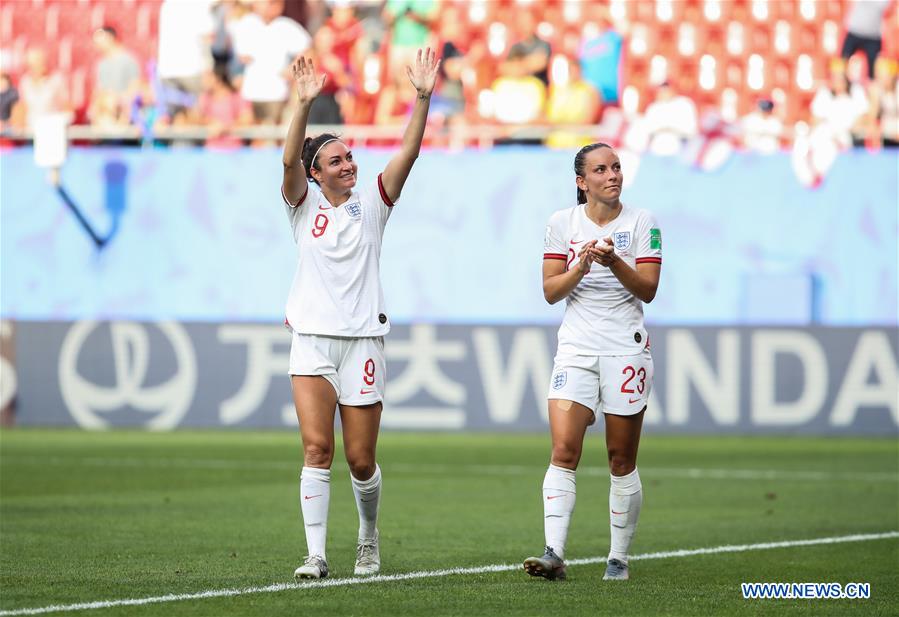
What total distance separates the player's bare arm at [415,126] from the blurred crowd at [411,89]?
45.1 ft

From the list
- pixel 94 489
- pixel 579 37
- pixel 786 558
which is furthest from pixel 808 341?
pixel 786 558

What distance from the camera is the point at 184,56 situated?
77.8 ft

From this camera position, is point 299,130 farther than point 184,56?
No

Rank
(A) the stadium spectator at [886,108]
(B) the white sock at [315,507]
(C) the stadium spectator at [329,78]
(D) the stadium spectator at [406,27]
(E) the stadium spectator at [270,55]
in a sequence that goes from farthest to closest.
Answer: (D) the stadium spectator at [406,27], (E) the stadium spectator at [270,55], (C) the stadium spectator at [329,78], (A) the stadium spectator at [886,108], (B) the white sock at [315,507]

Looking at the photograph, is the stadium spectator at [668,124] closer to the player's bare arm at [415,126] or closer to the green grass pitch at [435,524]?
the green grass pitch at [435,524]

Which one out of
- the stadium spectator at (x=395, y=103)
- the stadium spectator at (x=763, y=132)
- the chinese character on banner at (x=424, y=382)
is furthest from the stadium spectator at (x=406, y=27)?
the stadium spectator at (x=763, y=132)

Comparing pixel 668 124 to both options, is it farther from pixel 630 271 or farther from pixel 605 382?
pixel 630 271

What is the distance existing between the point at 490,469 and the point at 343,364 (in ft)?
26.5

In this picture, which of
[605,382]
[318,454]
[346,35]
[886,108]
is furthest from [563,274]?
[346,35]

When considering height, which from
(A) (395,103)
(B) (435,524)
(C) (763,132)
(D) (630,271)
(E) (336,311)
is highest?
(A) (395,103)

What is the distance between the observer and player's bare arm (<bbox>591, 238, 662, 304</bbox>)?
7.80 metres

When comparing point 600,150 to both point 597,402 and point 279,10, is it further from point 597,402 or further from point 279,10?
point 279,10

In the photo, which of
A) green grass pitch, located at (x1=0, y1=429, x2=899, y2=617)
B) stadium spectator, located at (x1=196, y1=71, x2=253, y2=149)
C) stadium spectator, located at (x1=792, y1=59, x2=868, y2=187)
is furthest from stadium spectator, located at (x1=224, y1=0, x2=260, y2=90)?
stadium spectator, located at (x1=792, y1=59, x2=868, y2=187)

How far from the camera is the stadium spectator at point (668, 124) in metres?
22.2
